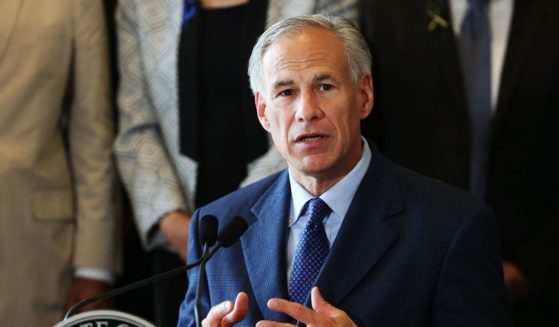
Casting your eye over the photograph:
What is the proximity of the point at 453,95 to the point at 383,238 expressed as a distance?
963 millimetres

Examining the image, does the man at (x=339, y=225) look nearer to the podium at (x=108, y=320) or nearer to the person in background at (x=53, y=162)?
the podium at (x=108, y=320)

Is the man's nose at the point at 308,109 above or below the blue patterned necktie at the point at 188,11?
above

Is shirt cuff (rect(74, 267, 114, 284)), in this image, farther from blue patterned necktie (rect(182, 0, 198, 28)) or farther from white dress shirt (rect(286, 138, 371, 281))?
white dress shirt (rect(286, 138, 371, 281))

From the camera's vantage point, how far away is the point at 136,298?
167 inches

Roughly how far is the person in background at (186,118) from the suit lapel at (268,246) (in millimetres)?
704

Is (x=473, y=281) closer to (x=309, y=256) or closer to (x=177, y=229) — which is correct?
Result: (x=309, y=256)

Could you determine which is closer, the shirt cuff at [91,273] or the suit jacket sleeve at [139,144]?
the suit jacket sleeve at [139,144]

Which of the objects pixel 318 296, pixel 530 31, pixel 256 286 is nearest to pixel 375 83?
pixel 530 31

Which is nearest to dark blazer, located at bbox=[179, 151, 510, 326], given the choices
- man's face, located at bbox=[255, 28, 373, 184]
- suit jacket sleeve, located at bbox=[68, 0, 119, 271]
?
man's face, located at bbox=[255, 28, 373, 184]

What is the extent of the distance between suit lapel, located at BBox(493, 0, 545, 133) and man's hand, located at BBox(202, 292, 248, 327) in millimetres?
1342

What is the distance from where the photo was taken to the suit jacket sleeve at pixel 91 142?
3789 millimetres

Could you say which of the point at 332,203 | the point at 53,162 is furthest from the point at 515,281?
the point at 53,162

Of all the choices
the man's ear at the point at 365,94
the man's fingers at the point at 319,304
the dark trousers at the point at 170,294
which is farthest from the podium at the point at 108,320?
the dark trousers at the point at 170,294

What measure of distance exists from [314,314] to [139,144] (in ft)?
5.11
